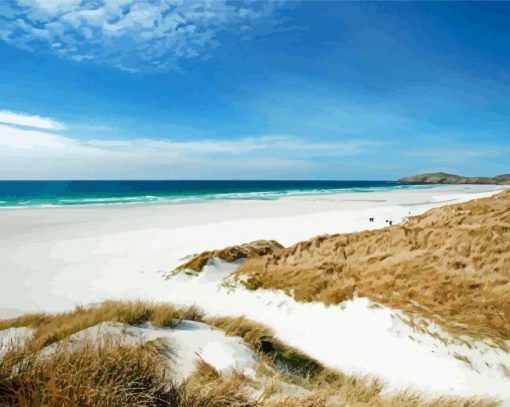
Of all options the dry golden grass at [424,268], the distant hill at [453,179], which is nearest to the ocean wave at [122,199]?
the dry golden grass at [424,268]

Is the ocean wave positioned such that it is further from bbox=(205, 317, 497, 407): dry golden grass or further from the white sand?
bbox=(205, 317, 497, 407): dry golden grass

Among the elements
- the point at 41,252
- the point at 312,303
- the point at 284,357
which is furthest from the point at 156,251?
the point at 284,357

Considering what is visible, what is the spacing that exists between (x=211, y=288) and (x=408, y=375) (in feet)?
14.1

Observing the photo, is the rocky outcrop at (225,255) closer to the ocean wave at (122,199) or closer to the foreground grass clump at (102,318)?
the foreground grass clump at (102,318)

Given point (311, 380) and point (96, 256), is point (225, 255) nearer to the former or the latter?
point (311, 380)

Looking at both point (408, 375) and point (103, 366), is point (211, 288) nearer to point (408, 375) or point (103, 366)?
point (408, 375)


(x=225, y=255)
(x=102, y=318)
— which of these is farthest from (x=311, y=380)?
(x=225, y=255)

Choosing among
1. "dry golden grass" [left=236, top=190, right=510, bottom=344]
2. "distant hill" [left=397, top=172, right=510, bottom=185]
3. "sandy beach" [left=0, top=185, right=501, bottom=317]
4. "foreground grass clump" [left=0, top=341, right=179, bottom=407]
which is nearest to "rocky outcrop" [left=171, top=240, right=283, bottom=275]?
"sandy beach" [left=0, top=185, right=501, bottom=317]

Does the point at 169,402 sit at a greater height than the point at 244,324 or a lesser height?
greater

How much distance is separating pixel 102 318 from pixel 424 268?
4.63 m

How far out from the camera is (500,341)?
418 cm

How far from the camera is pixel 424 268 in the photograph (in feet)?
17.9

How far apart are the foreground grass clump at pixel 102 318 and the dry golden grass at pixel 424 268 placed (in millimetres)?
2129

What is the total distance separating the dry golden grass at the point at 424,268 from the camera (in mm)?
4680
